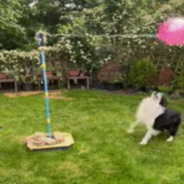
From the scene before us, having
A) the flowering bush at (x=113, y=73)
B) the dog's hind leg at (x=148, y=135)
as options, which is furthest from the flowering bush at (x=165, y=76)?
the dog's hind leg at (x=148, y=135)

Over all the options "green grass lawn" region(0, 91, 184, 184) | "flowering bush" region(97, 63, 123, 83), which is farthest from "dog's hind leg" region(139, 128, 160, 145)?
"flowering bush" region(97, 63, 123, 83)

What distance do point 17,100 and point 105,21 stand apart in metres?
5.33

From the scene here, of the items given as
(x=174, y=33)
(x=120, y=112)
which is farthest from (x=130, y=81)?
(x=174, y=33)

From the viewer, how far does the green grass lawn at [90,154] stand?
432 cm

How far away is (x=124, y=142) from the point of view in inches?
227

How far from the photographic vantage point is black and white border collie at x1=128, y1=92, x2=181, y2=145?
550cm

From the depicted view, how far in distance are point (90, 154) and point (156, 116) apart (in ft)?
5.09

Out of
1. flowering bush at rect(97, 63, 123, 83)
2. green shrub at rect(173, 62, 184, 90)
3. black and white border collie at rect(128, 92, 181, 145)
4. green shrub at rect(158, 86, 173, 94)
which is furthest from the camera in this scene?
flowering bush at rect(97, 63, 123, 83)

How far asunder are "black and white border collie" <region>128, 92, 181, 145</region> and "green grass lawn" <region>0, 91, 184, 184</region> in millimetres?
315

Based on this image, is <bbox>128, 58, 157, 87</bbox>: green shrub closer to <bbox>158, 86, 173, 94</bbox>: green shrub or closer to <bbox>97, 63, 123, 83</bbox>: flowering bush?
<bbox>158, 86, 173, 94</bbox>: green shrub

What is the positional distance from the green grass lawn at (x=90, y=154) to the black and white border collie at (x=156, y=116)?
315mm

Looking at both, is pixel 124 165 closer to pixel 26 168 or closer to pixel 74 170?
pixel 74 170

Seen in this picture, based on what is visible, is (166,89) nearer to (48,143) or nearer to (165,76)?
(165,76)

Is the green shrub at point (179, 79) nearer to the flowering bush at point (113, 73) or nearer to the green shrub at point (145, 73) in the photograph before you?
the green shrub at point (145, 73)
